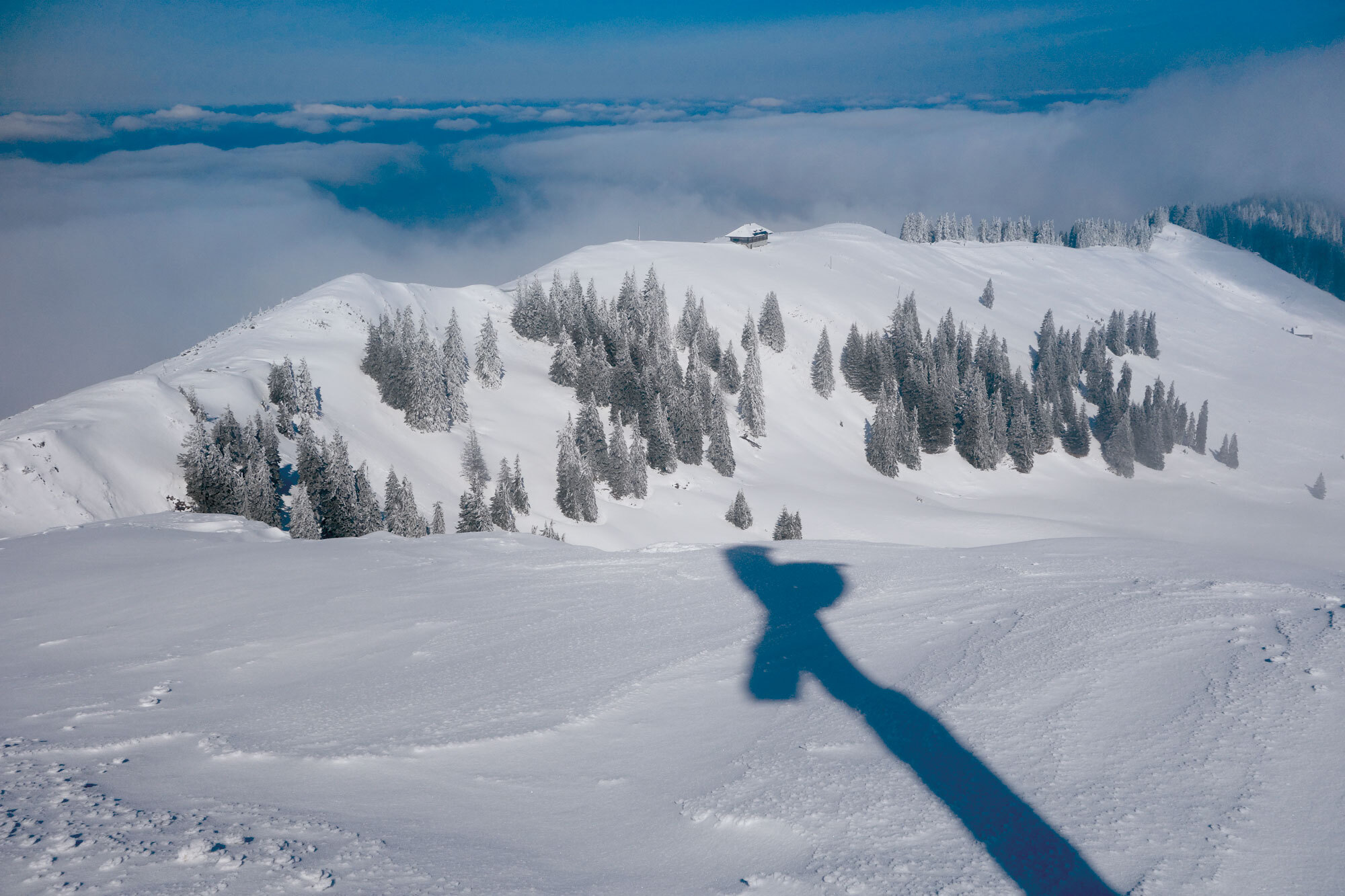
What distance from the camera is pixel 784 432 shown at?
87.9 meters

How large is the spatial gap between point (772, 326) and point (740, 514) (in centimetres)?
4678

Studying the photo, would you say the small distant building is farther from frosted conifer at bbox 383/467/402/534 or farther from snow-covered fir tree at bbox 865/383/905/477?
frosted conifer at bbox 383/467/402/534

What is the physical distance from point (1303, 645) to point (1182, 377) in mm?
157272

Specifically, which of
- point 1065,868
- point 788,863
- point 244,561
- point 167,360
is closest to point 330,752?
point 788,863

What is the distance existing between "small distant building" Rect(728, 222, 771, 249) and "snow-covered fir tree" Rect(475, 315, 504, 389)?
78656 mm

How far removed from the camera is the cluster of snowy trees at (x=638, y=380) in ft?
214

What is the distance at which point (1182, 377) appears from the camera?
138875 mm

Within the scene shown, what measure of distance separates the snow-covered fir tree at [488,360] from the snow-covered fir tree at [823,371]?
41.4 meters

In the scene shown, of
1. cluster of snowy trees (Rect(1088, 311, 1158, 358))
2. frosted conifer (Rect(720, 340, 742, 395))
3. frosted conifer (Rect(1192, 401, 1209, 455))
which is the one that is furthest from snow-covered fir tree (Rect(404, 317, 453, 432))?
cluster of snowy trees (Rect(1088, 311, 1158, 358))

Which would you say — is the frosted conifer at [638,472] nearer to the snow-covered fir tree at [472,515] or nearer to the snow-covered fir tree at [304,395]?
the snow-covered fir tree at [472,515]

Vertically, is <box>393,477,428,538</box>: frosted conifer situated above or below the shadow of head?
below

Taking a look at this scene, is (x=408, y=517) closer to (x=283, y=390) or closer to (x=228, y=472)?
(x=228, y=472)

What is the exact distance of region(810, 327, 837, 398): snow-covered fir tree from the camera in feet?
318

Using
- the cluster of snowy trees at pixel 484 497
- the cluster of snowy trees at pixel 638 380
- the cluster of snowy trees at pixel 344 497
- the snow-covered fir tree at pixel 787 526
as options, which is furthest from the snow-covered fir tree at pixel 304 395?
the snow-covered fir tree at pixel 787 526
